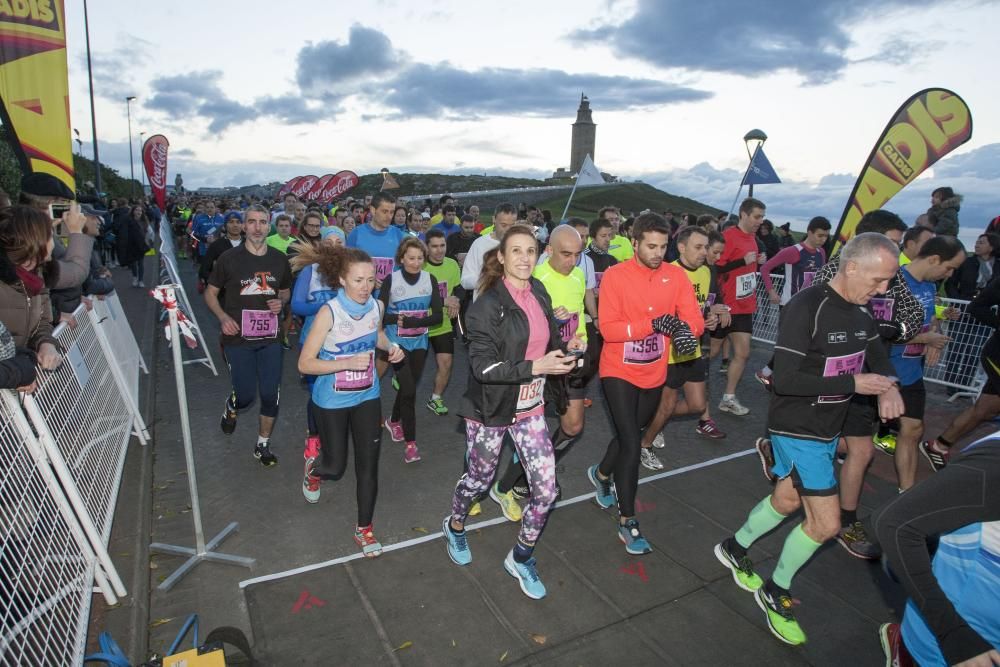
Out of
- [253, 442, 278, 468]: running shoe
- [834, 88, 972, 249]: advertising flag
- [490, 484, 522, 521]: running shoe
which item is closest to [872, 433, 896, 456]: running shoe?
[834, 88, 972, 249]: advertising flag

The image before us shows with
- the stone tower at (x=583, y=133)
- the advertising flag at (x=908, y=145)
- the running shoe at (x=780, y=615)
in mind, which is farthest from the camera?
the stone tower at (x=583, y=133)

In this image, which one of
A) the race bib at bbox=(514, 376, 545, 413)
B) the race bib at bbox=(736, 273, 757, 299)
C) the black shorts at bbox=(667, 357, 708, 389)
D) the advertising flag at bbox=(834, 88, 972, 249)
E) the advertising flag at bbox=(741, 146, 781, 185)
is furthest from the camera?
the advertising flag at bbox=(741, 146, 781, 185)

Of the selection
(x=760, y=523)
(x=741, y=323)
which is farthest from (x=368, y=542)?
(x=741, y=323)

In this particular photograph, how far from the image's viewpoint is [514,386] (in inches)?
140

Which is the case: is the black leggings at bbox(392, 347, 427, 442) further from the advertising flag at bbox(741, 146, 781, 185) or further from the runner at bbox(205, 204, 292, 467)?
the advertising flag at bbox(741, 146, 781, 185)

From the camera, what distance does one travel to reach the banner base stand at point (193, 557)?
12.5ft

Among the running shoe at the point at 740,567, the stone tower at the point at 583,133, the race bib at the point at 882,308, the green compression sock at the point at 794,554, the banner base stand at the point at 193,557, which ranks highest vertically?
the stone tower at the point at 583,133

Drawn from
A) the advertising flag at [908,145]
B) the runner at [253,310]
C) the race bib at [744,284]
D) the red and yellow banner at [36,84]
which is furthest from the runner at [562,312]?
the advertising flag at [908,145]

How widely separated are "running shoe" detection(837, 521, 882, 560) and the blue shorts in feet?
4.27

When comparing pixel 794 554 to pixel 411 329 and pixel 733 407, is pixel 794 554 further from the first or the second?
pixel 733 407

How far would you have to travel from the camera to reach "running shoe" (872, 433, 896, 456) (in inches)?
238

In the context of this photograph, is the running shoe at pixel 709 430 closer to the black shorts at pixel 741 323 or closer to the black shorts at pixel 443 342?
the black shorts at pixel 741 323

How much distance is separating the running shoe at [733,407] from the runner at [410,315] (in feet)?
12.3

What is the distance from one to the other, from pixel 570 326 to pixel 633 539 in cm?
172
